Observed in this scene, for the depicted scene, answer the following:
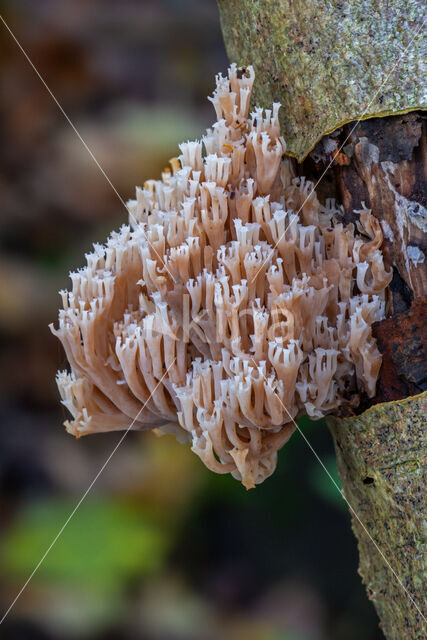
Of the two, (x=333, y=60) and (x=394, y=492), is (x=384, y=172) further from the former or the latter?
(x=394, y=492)

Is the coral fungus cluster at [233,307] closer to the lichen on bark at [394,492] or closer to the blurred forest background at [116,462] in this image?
the lichen on bark at [394,492]

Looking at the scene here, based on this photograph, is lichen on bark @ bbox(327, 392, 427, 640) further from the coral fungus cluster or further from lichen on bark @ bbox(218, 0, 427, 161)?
lichen on bark @ bbox(218, 0, 427, 161)

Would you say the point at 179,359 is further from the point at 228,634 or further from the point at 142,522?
the point at 228,634

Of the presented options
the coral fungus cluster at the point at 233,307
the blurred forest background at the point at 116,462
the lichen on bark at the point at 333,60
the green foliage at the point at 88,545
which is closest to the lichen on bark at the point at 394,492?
the coral fungus cluster at the point at 233,307

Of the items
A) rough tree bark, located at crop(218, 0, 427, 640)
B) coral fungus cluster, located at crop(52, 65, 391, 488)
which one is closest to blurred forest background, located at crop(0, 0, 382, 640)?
rough tree bark, located at crop(218, 0, 427, 640)

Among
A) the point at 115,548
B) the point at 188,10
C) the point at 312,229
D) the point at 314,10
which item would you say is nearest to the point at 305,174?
the point at 312,229

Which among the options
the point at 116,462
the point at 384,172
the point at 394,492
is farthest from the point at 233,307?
the point at 116,462

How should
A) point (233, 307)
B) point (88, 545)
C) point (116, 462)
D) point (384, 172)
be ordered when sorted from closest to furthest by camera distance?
point (233, 307)
point (384, 172)
point (88, 545)
point (116, 462)
